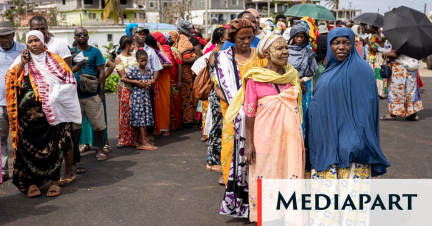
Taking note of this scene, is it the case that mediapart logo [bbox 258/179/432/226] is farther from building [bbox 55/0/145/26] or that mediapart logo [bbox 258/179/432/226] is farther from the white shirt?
building [bbox 55/0/145/26]

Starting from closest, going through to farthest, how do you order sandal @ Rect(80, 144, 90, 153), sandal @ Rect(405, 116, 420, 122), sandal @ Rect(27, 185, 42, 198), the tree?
sandal @ Rect(27, 185, 42, 198) → sandal @ Rect(80, 144, 90, 153) → sandal @ Rect(405, 116, 420, 122) → the tree

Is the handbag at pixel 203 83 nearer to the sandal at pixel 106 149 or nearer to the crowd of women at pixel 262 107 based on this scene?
the crowd of women at pixel 262 107

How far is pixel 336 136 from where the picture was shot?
411cm

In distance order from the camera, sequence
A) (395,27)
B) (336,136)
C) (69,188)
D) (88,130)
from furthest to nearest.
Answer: (395,27) < (88,130) < (69,188) < (336,136)

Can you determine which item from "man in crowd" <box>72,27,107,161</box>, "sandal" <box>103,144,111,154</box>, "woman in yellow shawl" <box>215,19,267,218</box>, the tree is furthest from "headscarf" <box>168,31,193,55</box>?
the tree

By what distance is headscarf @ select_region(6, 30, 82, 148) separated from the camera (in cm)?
577

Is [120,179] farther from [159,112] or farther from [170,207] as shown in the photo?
[159,112]

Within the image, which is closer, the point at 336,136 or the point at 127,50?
the point at 336,136

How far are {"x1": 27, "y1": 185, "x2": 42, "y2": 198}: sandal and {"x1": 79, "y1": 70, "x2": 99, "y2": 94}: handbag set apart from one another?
1857 mm

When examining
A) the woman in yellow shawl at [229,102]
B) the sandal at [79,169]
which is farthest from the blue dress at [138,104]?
the woman in yellow shawl at [229,102]

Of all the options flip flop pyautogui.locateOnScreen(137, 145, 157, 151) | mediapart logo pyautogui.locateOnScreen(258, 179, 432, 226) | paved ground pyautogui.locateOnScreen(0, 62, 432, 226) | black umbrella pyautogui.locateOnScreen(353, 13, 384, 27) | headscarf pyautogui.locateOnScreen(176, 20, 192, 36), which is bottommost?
paved ground pyautogui.locateOnScreen(0, 62, 432, 226)

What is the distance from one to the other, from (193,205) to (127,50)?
3833mm

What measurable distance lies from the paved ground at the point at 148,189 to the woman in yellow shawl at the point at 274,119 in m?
1.01

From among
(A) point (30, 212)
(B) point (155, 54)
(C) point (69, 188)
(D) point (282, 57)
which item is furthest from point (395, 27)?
(A) point (30, 212)
